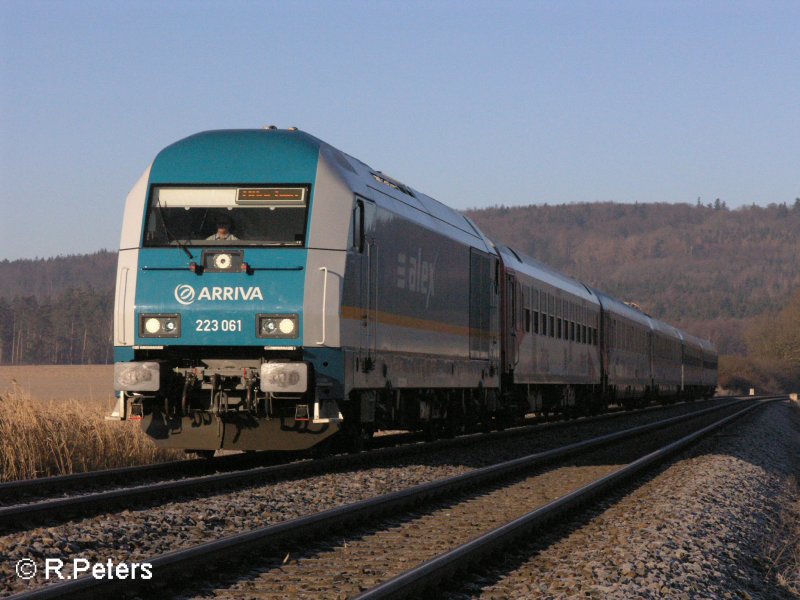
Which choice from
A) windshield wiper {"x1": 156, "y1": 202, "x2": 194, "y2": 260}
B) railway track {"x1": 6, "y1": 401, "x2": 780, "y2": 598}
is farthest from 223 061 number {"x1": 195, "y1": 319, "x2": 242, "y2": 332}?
railway track {"x1": 6, "y1": 401, "x2": 780, "y2": 598}

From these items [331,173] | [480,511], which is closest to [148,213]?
[331,173]

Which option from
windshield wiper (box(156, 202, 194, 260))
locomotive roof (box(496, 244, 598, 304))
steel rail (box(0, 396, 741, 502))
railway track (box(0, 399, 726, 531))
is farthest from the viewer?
locomotive roof (box(496, 244, 598, 304))

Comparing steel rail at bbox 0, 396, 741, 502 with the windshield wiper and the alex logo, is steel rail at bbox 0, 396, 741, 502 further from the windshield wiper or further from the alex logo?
the windshield wiper

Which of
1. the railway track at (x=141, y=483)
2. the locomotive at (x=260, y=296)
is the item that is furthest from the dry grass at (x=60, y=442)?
the locomotive at (x=260, y=296)

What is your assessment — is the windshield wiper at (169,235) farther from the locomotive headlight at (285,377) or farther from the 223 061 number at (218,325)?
the locomotive headlight at (285,377)

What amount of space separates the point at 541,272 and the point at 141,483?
16.1 meters

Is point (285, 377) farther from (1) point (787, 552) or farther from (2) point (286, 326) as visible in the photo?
(1) point (787, 552)

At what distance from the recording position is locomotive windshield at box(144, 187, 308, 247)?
1270 centimetres

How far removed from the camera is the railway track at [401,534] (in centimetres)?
665

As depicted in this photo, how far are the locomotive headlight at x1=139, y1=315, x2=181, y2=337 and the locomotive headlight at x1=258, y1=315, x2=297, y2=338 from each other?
96 cm


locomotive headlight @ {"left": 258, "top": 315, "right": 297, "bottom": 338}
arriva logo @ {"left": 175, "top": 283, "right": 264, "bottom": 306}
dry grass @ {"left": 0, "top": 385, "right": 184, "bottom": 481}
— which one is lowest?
dry grass @ {"left": 0, "top": 385, "right": 184, "bottom": 481}

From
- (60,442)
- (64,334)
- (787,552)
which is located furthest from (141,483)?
(64,334)

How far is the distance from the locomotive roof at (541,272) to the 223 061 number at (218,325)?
1015cm

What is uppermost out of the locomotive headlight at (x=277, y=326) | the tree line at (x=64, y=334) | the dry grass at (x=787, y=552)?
the tree line at (x=64, y=334)
